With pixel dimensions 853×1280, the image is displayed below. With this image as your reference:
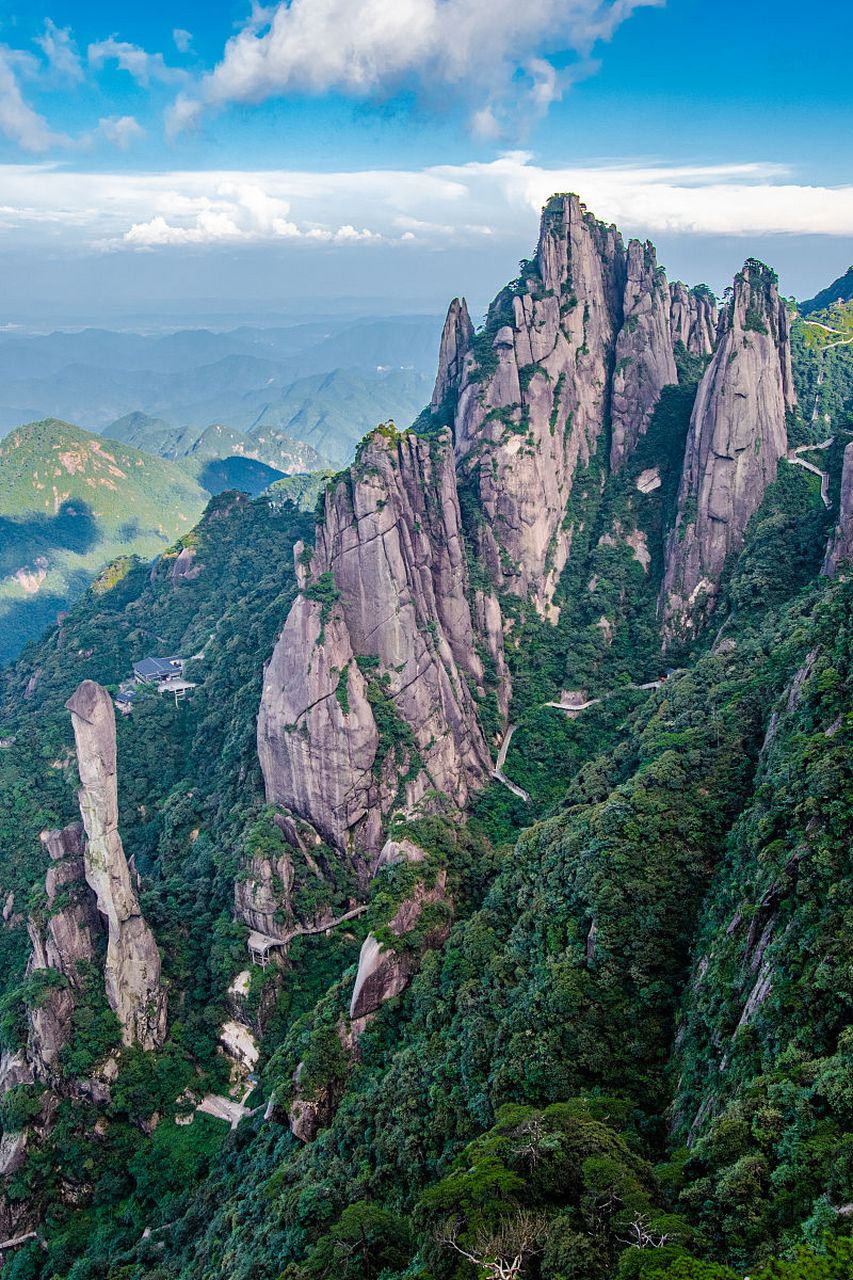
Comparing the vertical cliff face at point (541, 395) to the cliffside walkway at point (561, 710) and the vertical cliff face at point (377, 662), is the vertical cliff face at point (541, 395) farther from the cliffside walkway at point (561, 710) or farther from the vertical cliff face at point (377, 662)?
the cliffside walkway at point (561, 710)

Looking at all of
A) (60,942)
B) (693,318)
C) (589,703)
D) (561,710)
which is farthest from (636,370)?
(60,942)

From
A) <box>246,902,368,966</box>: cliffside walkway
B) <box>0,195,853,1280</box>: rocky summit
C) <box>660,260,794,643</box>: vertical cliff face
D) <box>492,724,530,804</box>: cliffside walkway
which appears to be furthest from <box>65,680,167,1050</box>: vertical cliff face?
<box>660,260,794,643</box>: vertical cliff face

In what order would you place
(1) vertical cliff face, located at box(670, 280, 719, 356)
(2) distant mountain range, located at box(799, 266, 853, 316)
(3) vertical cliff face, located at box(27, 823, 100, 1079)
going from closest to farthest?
(3) vertical cliff face, located at box(27, 823, 100, 1079) < (1) vertical cliff face, located at box(670, 280, 719, 356) < (2) distant mountain range, located at box(799, 266, 853, 316)

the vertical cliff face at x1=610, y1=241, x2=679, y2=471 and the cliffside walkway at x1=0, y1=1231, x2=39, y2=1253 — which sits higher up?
the vertical cliff face at x1=610, y1=241, x2=679, y2=471

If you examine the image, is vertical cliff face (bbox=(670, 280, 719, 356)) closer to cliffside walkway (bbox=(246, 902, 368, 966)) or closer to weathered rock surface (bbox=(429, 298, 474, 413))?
weathered rock surface (bbox=(429, 298, 474, 413))

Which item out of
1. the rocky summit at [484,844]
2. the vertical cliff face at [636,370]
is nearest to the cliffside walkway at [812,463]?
the rocky summit at [484,844]

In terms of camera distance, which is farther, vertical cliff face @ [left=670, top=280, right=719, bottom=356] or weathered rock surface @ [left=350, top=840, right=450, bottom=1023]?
A: vertical cliff face @ [left=670, top=280, right=719, bottom=356]
